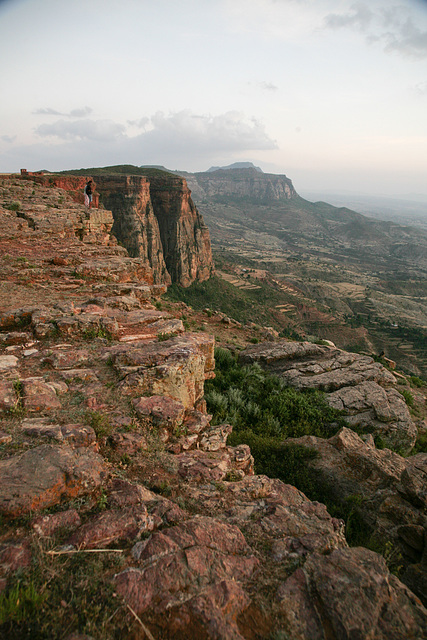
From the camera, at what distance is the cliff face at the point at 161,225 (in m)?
47.6

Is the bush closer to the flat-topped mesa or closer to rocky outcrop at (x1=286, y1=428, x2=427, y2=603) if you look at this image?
rocky outcrop at (x1=286, y1=428, x2=427, y2=603)

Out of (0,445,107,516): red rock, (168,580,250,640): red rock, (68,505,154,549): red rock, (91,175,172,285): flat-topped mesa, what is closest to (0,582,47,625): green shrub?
(68,505,154,549): red rock

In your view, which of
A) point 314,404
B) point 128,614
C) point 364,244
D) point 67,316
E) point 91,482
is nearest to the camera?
point 128,614

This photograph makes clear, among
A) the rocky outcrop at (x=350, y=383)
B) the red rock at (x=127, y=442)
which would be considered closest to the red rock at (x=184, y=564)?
the red rock at (x=127, y=442)

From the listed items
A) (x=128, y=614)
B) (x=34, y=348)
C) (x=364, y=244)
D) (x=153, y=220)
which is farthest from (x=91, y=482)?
(x=364, y=244)

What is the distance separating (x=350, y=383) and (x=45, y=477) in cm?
989

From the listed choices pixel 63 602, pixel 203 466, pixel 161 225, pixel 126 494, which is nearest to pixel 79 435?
pixel 126 494

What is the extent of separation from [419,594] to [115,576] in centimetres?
357

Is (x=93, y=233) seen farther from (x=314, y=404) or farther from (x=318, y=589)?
(x=318, y=589)

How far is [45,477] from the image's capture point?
3293 mm

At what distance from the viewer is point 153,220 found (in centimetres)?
5241

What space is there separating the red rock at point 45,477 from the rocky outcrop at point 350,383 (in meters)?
7.80

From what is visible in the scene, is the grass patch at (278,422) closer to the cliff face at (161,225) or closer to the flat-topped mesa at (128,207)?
the flat-topped mesa at (128,207)

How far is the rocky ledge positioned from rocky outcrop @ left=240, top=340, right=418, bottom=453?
2.18m
